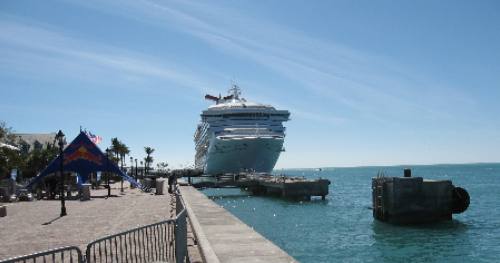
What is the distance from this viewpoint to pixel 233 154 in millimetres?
82688

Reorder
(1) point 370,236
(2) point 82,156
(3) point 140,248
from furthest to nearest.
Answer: (2) point 82,156, (1) point 370,236, (3) point 140,248

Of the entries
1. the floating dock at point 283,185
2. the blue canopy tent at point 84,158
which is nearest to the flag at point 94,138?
the blue canopy tent at point 84,158

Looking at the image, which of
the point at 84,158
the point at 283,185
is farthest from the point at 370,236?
the point at 283,185

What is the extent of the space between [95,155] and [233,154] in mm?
44758

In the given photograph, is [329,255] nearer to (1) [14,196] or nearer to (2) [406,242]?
(2) [406,242]

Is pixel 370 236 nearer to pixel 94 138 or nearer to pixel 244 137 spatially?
pixel 94 138

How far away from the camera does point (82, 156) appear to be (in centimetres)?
3872

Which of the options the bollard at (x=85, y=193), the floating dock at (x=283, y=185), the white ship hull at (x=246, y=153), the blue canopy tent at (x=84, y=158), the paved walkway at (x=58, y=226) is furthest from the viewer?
the white ship hull at (x=246, y=153)

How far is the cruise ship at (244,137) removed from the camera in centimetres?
8225

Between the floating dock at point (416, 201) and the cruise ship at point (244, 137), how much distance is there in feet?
162

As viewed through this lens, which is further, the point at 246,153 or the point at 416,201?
the point at 246,153

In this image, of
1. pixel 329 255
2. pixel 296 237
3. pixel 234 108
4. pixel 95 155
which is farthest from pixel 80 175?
pixel 234 108

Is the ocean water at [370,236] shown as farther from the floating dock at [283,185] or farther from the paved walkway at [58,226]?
the floating dock at [283,185]

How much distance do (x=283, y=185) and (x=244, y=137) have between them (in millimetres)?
29060
